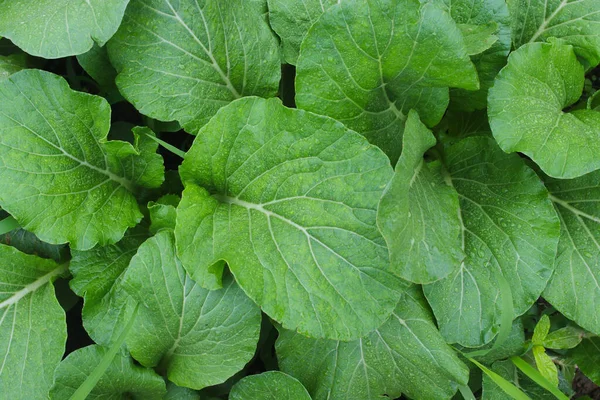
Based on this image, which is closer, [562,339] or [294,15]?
[294,15]

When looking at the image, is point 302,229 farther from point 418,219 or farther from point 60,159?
point 60,159

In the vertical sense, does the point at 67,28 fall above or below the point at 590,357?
above

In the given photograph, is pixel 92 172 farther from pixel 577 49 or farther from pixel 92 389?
pixel 577 49

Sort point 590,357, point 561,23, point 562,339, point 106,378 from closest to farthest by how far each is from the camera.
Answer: point 106,378
point 561,23
point 562,339
point 590,357

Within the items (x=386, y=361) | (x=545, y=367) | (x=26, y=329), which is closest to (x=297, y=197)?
(x=386, y=361)

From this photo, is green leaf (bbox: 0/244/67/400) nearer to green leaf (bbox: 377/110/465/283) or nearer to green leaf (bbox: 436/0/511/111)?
green leaf (bbox: 377/110/465/283)

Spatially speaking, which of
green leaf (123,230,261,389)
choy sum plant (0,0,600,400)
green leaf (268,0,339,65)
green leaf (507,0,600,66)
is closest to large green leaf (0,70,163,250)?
choy sum plant (0,0,600,400)

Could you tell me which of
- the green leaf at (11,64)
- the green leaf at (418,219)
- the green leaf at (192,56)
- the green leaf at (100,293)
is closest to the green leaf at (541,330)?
the green leaf at (418,219)

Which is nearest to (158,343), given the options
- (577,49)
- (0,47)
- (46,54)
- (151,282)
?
(151,282)

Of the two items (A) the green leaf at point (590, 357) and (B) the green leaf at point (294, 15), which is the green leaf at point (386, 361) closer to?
(A) the green leaf at point (590, 357)
